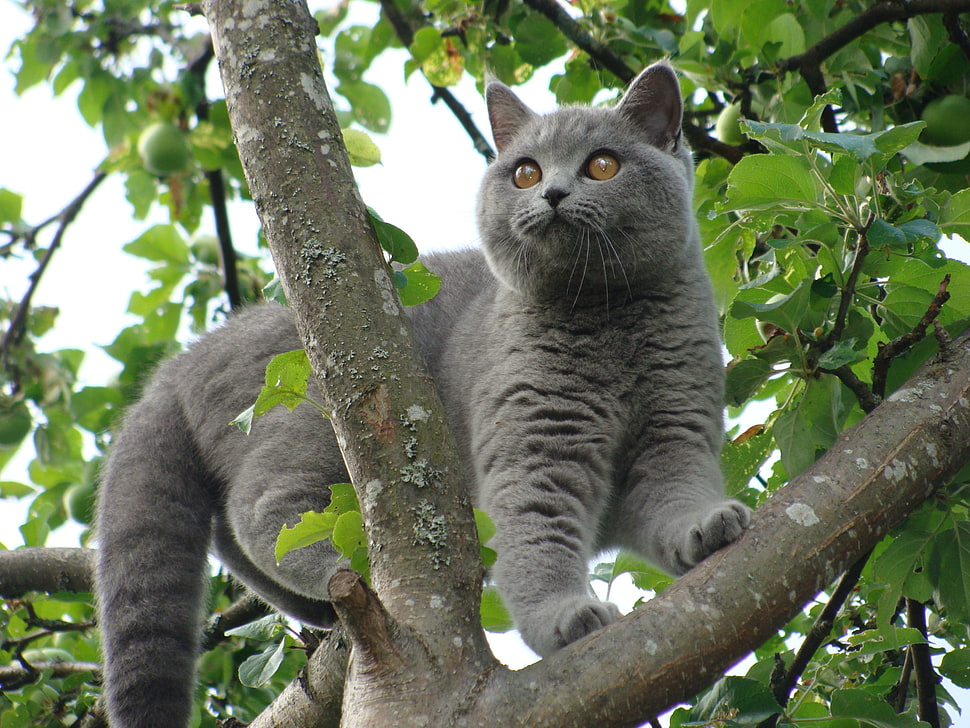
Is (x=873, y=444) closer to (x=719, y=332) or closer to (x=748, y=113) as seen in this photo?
(x=719, y=332)

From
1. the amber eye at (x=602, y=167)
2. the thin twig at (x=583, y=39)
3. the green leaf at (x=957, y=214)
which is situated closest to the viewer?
the green leaf at (x=957, y=214)

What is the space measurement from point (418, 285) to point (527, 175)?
2.85ft

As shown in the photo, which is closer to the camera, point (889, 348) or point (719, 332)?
point (889, 348)

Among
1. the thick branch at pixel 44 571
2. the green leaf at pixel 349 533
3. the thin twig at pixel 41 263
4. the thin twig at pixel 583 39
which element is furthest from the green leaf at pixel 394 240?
the thin twig at pixel 41 263

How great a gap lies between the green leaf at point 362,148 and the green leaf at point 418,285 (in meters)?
0.39

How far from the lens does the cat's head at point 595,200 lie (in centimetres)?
227

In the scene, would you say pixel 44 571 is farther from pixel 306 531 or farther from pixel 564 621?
pixel 564 621

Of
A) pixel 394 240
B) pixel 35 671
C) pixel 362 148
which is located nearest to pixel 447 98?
pixel 362 148

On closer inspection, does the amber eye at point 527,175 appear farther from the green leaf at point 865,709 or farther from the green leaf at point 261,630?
the green leaf at point 865,709

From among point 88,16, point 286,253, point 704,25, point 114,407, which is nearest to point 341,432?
point 286,253

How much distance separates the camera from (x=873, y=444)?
1547 millimetres

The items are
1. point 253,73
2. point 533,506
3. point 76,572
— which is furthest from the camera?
point 76,572

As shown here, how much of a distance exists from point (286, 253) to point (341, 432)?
1.06 feet

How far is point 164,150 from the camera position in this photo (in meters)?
3.42
